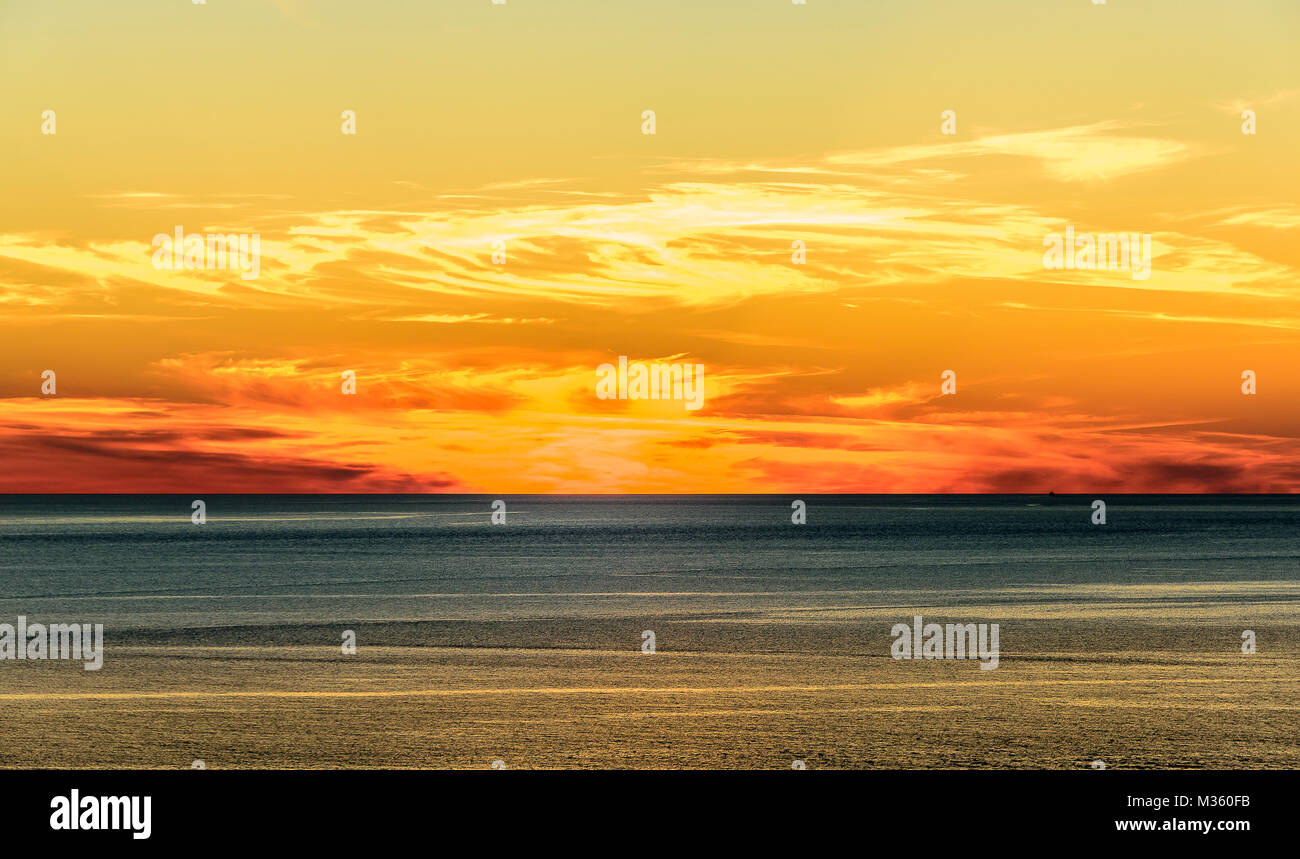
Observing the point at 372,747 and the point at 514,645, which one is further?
the point at 514,645

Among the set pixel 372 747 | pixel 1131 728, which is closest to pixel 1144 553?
pixel 1131 728

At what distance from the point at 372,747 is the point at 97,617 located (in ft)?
80.0

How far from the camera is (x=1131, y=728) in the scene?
2012 cm

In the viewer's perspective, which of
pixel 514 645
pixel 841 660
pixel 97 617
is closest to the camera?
pixel 841 660
